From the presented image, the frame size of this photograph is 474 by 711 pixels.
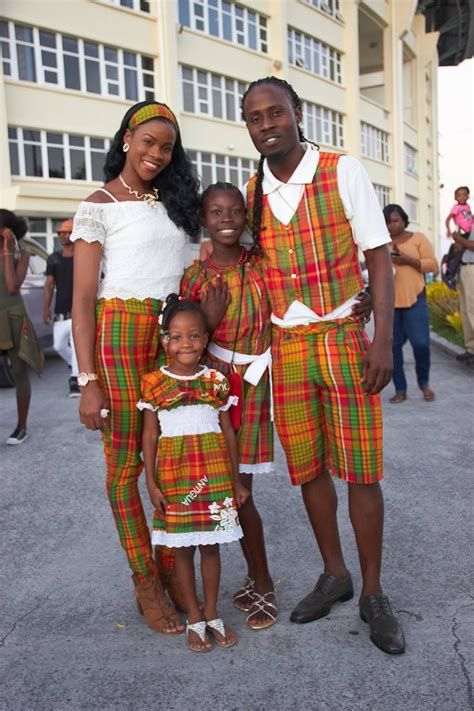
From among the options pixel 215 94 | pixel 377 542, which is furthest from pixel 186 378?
pixel 215 94

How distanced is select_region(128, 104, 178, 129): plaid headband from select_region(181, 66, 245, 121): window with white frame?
24.2 meters

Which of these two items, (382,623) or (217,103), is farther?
(217,103)

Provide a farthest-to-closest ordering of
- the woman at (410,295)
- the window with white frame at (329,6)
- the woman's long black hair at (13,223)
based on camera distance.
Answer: the window with white frame at (329,6) < the woman at (410,295) < the woman's long black hair at (13,223)

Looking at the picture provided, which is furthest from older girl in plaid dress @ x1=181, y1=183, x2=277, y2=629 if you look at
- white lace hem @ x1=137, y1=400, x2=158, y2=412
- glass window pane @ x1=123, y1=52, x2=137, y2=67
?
glass window pane @ x1=123, y1=52, x2=137, y2=67

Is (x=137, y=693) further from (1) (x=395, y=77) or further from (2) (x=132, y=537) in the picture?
(1) (x=395, y=77)

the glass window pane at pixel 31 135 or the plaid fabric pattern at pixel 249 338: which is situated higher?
the glass window pane at pixel 31 135

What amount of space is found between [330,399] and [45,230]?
2118cm

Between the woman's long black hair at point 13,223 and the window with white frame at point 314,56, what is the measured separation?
26.9 metres

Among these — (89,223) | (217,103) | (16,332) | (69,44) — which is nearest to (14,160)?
(69,44)

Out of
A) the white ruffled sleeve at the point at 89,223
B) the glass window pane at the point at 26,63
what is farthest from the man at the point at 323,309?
the glass window pane at the point at 26,63

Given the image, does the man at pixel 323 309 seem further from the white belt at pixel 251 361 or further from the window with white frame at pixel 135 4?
the window with white frame at pixel 135 4

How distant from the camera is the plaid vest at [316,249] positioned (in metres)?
2.65

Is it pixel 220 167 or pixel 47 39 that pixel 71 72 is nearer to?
pixel 47 39

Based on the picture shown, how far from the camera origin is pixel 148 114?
9.18ft
